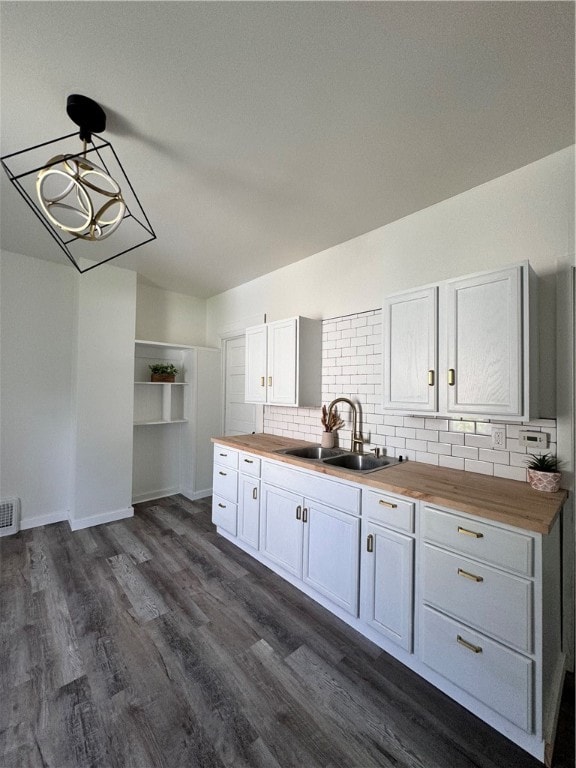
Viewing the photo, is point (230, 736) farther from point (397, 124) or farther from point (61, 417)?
point (61, 417)

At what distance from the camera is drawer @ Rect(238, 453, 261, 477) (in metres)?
2.60

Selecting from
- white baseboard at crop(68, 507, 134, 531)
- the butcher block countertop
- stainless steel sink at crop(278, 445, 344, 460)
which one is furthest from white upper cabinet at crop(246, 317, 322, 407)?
white baseboard at crop(68, 507, 134, 531)

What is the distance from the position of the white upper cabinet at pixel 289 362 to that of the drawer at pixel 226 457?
0.58 m

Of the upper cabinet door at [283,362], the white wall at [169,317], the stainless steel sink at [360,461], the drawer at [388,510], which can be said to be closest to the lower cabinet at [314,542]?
the drawer at [388,510]

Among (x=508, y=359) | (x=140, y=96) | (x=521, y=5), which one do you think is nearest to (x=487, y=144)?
(x=521, y=5)

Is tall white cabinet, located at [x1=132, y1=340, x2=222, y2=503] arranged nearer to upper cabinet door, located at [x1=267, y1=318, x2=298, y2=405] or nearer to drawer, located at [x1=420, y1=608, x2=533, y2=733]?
upper cabinet door, located at [x1=267, y1=318, x2=298, y2=405]

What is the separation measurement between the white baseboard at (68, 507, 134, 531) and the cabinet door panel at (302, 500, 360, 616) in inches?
90.7

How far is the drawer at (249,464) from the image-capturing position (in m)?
2.60

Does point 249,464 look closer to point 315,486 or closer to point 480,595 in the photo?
point 315,486

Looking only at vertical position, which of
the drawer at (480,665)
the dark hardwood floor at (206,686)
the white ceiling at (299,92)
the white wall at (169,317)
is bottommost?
the dark hardwood floor at (206,686)

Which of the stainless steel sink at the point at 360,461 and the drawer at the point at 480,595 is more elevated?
the stainless steel sink at the point at 360,461

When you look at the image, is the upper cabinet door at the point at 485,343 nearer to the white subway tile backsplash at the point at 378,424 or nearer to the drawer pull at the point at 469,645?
the white subway tile backsplash at the point at 378,424

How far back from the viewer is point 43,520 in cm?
328

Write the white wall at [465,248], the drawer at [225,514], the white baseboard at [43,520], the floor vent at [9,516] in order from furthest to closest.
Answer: the white baseboard at [43,520]
the floor vent at [9,516]
the drawer at [225,514]
the white wall at [465,248]
